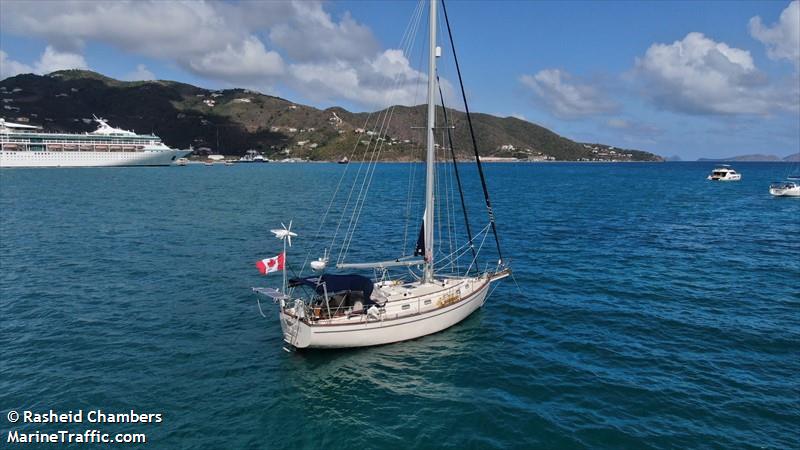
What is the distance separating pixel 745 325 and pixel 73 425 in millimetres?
34635

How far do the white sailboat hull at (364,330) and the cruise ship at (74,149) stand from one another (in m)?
202

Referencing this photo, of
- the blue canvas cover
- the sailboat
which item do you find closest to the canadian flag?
the sailboat

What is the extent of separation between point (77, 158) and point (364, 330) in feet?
678

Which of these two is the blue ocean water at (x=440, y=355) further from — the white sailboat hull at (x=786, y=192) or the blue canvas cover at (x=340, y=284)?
the white sailboat hull at (x=786, y=192)

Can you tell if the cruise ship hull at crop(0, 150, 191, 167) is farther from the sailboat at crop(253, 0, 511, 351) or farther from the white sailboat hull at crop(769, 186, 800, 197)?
the white sailboat hull at crop(769, 186, 800, 197)

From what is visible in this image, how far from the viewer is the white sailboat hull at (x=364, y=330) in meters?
21.6

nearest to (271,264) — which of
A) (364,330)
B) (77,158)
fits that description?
(364,330)

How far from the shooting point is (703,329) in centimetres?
2575

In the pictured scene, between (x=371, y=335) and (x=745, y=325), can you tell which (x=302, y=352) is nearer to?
(x=371, y=335)

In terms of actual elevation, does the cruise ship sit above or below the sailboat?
above

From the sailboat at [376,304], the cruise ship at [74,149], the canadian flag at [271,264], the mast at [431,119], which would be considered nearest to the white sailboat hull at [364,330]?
the sailboat at [376,304]

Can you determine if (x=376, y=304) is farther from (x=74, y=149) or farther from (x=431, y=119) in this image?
(x=74, y=149)

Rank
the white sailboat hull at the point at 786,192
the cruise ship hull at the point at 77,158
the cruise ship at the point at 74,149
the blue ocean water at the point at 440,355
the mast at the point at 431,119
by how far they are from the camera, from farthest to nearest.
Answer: the cruise ship at the point at 74,149, the cruise ship hull at the point at 77,158, the white sailboat hull at the point at 786,192, the mast at the point at 431,119, the blue ocean water at the point at 440,355

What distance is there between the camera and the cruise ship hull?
168m
